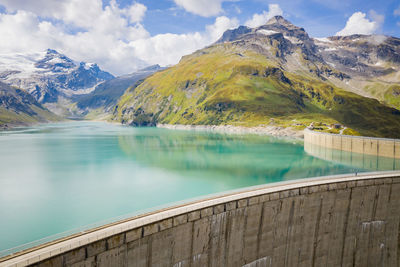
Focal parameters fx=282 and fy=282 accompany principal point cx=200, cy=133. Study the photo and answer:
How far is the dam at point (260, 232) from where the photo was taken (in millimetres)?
12359

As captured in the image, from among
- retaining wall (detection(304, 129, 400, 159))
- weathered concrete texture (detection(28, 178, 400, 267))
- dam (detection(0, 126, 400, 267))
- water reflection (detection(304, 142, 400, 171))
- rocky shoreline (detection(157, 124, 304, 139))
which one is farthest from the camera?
rocky shoreline (detection(157, 124, 304, 139))

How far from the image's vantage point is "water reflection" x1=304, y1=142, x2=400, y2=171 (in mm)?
43753

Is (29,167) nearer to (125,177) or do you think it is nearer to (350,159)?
(125,177)

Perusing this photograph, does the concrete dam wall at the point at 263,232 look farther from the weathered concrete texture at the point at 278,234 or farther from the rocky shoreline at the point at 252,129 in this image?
the rocky shoreline at the point at 252,129

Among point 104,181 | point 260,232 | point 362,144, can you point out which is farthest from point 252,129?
point 260,232

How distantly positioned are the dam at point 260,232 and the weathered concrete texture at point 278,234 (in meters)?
0.05

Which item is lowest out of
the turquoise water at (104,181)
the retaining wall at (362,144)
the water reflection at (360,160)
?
the turquoise water at (104,181)

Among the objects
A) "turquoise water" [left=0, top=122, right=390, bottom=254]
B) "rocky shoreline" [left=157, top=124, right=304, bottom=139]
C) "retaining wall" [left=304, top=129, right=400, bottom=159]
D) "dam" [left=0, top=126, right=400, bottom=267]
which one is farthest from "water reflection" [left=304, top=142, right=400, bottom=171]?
"rocky shoreline" [left=157, top=124, right=304, bottom=139]

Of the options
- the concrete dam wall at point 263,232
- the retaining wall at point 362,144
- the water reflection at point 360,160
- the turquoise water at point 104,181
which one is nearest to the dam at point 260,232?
the concrete dam wall at point 263,232

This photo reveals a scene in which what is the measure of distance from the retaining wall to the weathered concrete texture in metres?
30.4

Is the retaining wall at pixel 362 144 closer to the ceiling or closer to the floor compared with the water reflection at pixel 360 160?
closer to the ceiling

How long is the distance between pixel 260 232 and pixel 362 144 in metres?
48.8

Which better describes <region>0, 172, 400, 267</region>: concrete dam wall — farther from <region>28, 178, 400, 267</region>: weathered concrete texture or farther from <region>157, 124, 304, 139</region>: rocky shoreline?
<region>157, 124, 304, 139</region>: rocky shoreline

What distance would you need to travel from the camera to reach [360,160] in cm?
5188
